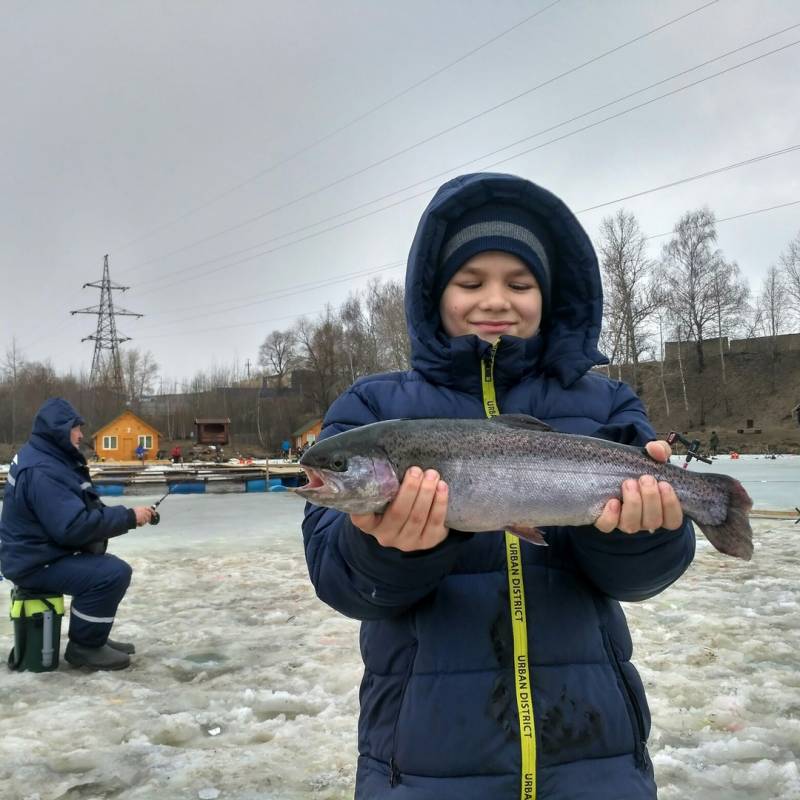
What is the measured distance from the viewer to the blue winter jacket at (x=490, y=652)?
1939mm

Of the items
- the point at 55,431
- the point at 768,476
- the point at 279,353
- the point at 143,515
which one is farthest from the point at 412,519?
the point at 279,353

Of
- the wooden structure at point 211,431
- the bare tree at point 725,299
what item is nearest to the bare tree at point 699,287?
the bare tree at point 725,299

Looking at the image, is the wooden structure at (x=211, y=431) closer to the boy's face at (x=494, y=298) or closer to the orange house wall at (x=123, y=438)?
the orange house wall at (x=123, y=438)

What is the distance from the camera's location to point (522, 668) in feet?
6.66

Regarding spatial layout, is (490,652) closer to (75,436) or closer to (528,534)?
(528,534)

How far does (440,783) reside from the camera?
191cm

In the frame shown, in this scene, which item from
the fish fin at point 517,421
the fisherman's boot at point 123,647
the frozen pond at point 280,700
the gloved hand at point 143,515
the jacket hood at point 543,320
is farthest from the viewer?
the gloved hand at point 143,515

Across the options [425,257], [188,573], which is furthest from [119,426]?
[425,257]

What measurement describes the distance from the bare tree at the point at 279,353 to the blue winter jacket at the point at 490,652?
76.2 m

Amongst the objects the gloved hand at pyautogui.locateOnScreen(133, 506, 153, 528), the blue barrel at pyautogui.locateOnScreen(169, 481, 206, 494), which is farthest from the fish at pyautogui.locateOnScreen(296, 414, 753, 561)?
the blue barrel at pyautogui.locateOnScreen(169, 481, 206, 494)

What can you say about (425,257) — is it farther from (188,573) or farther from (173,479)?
(173,479)

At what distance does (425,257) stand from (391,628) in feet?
4.52

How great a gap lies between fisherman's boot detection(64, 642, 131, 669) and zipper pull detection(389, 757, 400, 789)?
4.78m

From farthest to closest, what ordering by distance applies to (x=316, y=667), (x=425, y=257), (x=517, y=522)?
(x=316, y=667), (x=425, y=257), (x=517, y=522)
